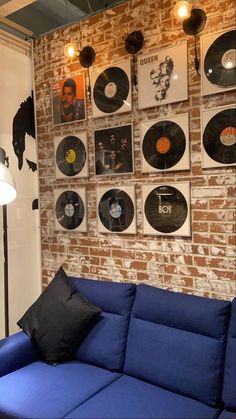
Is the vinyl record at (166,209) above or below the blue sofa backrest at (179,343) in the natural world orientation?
above

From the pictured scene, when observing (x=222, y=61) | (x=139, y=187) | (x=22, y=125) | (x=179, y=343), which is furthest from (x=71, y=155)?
(x=179, y=343)

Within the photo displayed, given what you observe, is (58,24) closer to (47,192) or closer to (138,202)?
(47,192)

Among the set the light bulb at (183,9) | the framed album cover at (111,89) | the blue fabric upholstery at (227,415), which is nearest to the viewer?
the blue fabric upholstery at (227,415)

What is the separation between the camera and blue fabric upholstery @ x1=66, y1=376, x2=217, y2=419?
1686 mm

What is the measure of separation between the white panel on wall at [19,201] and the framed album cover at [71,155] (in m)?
0.29

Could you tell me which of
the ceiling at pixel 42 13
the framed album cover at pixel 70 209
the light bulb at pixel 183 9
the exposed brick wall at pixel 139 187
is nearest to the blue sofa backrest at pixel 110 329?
the exposed brick wall at pixel 139 187

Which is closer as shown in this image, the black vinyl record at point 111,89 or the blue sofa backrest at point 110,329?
the blue sofa backrest at point 110,329

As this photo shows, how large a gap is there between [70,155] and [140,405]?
1839 millimetres

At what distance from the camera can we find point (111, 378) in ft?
6.78

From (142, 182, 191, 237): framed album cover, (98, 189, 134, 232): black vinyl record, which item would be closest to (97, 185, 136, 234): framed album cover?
(98, 189, 134, 232): black vinyl record

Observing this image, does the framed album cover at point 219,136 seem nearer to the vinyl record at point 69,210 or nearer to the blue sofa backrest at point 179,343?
the blue sofa backrest at point 179,343

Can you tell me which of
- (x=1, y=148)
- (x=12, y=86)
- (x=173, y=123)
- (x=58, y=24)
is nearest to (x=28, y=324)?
(x=1, y=148)

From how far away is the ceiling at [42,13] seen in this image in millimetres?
2627

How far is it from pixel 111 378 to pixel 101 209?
1.17 meters
